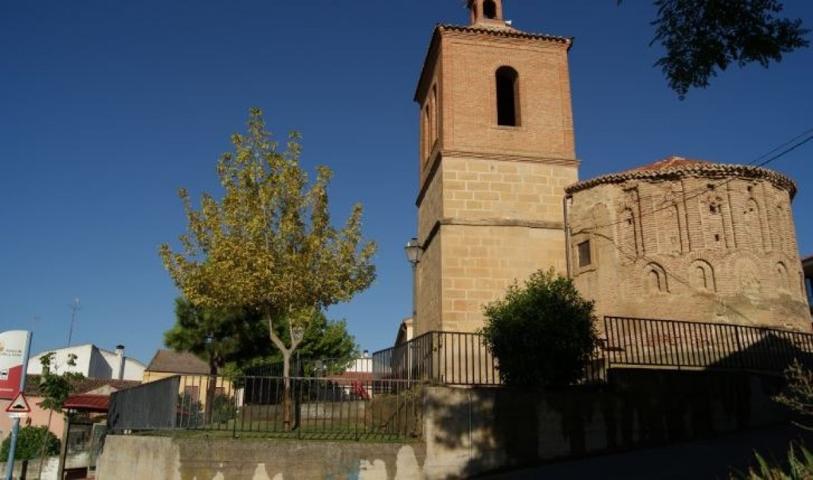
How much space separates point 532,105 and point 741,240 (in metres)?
6.87

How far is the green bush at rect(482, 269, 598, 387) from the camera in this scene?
40.9 ft

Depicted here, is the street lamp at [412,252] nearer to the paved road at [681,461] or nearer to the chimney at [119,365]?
Answer: the paved road at [681,461]

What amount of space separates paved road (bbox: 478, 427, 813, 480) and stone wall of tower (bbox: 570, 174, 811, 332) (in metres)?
5.75

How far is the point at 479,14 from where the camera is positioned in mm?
21219

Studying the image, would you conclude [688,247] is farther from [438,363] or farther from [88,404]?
[88,404]

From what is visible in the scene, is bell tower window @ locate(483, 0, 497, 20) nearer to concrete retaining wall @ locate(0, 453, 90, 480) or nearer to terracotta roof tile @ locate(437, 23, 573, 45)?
terracotta roof tile @ locate(437, 23, 573, 45)

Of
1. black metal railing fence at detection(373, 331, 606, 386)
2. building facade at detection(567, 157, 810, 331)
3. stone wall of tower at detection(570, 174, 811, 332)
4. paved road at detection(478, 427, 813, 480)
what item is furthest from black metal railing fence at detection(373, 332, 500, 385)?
stone wall of tower at detection(570, 174, 811, 332)

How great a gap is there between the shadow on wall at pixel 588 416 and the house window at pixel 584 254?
570cm

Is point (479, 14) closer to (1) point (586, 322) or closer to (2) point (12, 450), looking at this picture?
(1) point (586, 322)

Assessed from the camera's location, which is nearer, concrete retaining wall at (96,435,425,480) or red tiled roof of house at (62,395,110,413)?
concrete retaining wall at (96,435,425,480)

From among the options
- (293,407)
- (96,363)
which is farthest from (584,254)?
(96,363)

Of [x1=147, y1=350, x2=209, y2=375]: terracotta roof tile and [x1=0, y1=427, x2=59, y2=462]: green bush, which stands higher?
[x1=147, y1=350, x2=209, y2=375]: terracotta roof tile

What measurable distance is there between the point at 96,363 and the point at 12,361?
47303 mm

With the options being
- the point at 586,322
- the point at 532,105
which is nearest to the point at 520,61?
the point at 532,105
